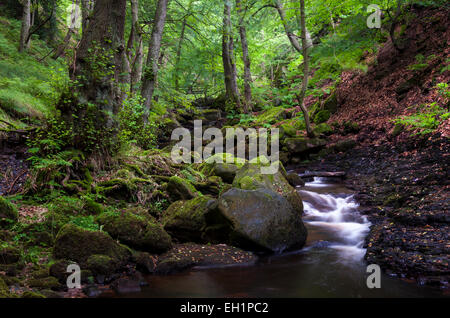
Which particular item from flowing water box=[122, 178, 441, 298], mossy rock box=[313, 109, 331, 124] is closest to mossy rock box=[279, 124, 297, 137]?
mossy rock box=[313, 109, 331, 124]

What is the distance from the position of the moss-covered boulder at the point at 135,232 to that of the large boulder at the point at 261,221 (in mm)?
1234

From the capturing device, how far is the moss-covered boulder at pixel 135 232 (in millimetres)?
4996

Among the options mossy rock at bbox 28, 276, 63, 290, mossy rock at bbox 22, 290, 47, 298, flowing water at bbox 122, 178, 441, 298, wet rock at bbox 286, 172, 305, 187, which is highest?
wet rock at bbox 286, 172, 305, 187

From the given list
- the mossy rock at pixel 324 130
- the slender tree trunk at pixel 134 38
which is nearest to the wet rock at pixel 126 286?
the slender tree trunk at pixel 134 38

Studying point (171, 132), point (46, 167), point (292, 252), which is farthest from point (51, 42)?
point (292, 252)

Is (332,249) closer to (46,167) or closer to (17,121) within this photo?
(46,167)

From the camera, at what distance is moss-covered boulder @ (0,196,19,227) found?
14.9 feet

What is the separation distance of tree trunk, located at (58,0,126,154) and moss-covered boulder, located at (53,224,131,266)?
239 cm

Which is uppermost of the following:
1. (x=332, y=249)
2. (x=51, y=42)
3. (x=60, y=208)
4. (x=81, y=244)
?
(x=51, y=42)

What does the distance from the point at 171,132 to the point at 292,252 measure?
12525mm

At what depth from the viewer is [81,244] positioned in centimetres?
429

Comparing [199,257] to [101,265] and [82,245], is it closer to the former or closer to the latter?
[101,265]

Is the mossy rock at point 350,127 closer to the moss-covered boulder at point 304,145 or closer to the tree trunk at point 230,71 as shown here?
the moss-covered boulder at point 304,145

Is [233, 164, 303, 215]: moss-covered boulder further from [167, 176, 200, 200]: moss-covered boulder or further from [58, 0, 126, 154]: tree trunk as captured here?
[58, 0, 126, 154]: tree trunk
